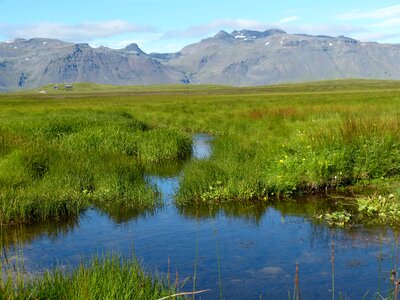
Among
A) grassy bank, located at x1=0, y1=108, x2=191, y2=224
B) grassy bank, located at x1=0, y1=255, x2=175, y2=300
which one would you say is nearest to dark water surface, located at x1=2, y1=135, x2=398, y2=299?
grassy bank, located at x1=0, y1=108, x2=191, y2=224

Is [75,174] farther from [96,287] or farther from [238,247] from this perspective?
[96,287]

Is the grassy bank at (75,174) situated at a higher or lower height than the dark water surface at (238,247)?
higher

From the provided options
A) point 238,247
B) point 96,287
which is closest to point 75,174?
point 238,247

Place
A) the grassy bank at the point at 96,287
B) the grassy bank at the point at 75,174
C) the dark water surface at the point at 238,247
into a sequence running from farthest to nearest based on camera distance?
the grassy bank at the point at 75,174 → the dark water surface at the point at 238,247 → the grassy bank at the point at 96,287

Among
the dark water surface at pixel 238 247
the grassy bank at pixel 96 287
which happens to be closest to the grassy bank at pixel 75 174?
the dark water surface at pixel 238 247

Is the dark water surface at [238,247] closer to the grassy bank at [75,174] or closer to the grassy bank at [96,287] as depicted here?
the grassy bank at [75,174]

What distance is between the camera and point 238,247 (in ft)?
36.9

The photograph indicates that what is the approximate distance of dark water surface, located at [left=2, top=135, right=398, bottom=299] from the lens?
9.11 meters

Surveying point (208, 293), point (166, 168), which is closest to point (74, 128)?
point (166, 168)

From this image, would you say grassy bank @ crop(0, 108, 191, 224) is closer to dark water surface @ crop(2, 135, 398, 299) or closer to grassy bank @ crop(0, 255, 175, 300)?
dark water surface @ crop(2, 135, 398, 299)

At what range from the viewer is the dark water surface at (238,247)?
29.9 feet

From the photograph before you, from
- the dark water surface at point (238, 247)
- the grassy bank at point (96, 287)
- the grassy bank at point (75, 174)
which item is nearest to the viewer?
the grassy bank at point (96, 287)

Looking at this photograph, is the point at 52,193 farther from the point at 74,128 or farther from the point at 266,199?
the point at 74,128

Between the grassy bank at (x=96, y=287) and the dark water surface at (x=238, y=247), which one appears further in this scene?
the dark water surface at (x=238, y=247)
